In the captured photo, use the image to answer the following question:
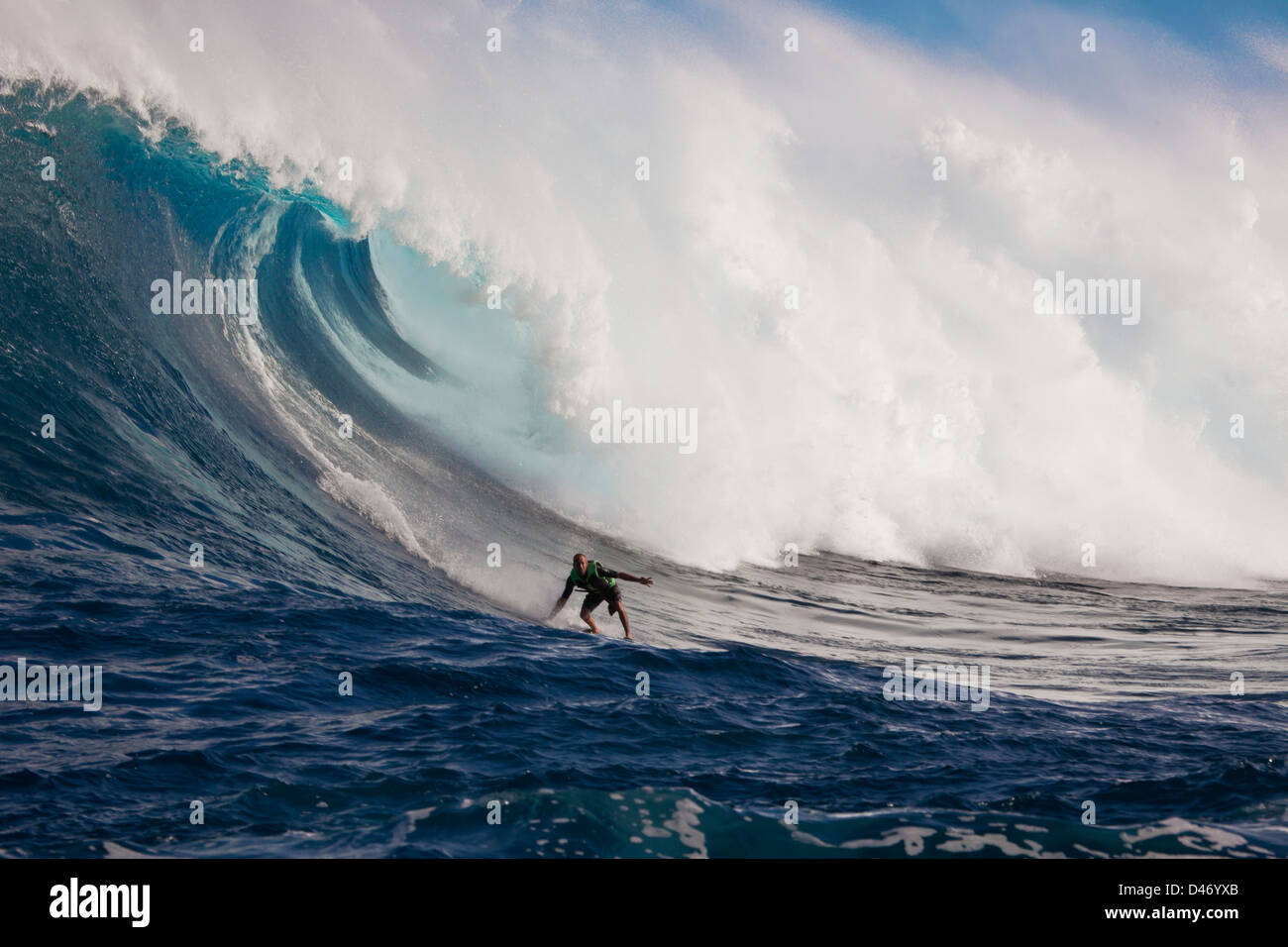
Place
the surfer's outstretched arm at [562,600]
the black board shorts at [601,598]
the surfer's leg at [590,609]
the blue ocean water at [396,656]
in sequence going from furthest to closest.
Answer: the surfer's outstretched arm at [562,600]
the black board shorts at [601,598]
the surfer's leg at [590,609]
the blue ocean water at [396,656]

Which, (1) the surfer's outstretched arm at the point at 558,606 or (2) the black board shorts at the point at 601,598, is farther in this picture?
(1) the surfer's outstretched arm at the point at 558,606

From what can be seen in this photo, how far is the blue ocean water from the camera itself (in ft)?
15.9

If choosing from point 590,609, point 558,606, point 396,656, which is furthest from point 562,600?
point 396,656

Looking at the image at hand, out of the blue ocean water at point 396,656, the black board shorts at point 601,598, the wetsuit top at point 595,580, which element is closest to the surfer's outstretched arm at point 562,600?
the wetsuit top at point 595,580

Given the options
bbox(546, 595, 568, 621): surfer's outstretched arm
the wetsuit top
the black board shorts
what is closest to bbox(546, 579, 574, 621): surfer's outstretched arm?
bbox(546, 595, 568, 621): surfer's outstretched arm

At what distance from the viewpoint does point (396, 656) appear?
7426mm

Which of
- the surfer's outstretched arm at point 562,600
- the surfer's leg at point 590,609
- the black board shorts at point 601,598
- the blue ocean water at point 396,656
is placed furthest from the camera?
the surfer's outstretched arm at point 562,600

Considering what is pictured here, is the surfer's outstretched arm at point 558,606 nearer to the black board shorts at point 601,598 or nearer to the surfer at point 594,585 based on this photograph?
the surfer at point 594,585

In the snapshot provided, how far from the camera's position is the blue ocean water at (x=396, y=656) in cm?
484

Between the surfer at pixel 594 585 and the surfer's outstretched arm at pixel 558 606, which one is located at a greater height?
the surfer at pixel 594 585

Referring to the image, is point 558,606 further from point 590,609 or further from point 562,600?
point 590,609

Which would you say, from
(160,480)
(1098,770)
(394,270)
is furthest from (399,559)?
(394,270)
